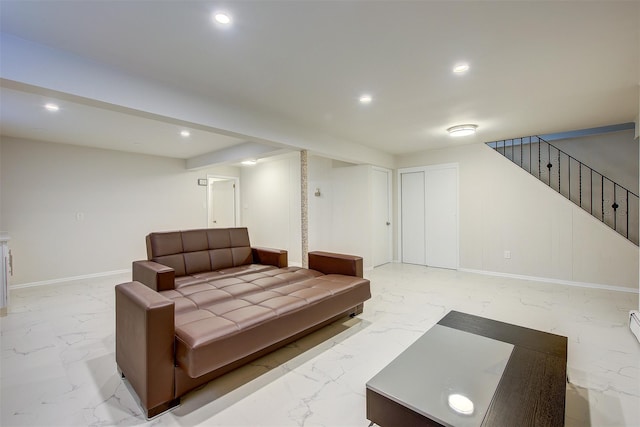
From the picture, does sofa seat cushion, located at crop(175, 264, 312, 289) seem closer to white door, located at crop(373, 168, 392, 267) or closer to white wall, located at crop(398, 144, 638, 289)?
white door, located at crop(373, 168, 392, 267)

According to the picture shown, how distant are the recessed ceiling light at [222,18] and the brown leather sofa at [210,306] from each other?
1759mm

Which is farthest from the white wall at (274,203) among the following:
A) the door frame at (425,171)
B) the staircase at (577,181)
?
the staircase at (577,181)

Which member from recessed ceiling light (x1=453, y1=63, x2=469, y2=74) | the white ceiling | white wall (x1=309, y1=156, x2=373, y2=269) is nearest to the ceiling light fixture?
the white ceiling

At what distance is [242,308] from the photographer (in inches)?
83.8

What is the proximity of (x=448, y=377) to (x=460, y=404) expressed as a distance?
0.20 meters

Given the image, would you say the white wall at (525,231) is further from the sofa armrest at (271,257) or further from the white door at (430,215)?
the sofa armrest at (271,257)

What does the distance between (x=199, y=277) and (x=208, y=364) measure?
160 centimetres

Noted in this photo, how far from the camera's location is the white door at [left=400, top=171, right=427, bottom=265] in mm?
5797

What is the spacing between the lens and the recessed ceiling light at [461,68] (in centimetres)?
236

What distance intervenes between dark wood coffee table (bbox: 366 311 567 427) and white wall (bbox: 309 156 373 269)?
11.9 feet

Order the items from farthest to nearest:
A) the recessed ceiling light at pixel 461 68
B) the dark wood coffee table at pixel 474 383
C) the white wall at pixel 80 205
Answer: the white wall at pixel 80 205
the recessed ceiling light at pixel 461 68
the dark wood coffee table at pixel 474 383

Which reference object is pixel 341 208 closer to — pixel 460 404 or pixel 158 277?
pixel 158 277

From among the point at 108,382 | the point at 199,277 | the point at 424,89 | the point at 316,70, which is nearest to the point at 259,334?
the point at 108,382

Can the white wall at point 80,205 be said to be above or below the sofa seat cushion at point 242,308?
above
